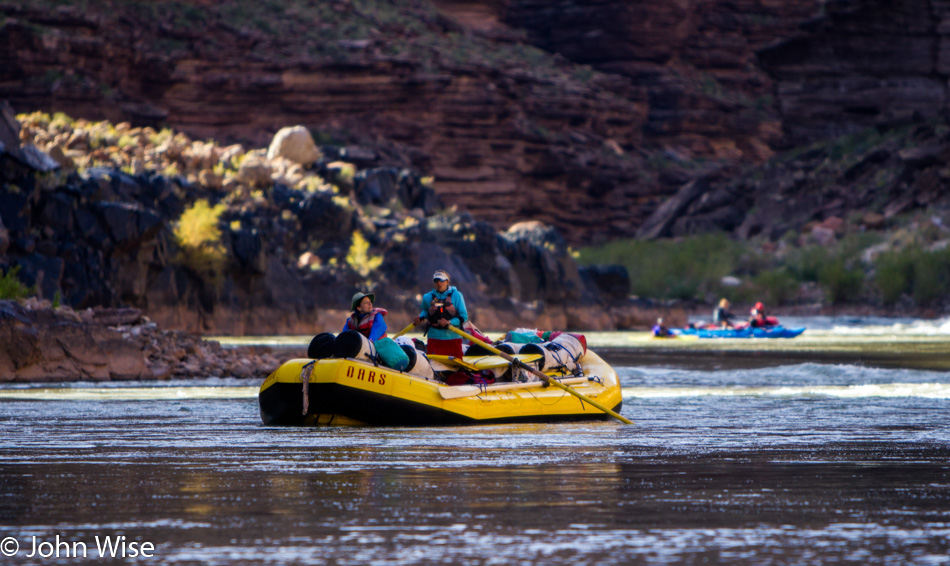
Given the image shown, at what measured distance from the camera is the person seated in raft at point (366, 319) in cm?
1772

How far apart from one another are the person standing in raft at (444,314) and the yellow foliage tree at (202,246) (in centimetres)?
4073

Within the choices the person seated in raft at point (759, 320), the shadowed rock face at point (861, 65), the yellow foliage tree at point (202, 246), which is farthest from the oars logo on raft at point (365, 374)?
the shadowed rock face at point (861, 65)

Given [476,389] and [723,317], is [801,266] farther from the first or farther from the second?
[476,389]

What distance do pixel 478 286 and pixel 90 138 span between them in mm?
21371

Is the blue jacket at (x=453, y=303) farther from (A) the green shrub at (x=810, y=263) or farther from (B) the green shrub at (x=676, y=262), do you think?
(B) the green shrub at (x=676, y=262)

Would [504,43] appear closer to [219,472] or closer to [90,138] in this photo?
[90,138]

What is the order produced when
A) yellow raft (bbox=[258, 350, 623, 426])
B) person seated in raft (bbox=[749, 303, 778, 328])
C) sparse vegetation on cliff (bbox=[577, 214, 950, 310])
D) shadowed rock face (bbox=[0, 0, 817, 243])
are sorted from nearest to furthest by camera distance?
yellow raft (bbox=[258, 350, 623, 426]) → person seated in raft (bbox=[749, 303, 778, 328]) → sparse vegetation on cliff (bbox=[577, 214, 950, 310]) → shadowed rock face (bbox=[0, 0, 817, 243])

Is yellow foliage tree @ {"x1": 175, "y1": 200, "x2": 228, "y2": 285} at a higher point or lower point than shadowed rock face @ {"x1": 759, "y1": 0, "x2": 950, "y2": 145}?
lower

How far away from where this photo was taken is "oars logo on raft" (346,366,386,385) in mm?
16688

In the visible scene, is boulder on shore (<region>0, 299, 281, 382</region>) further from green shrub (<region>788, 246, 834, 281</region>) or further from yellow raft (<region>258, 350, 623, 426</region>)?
green shrub (<region>788, 246, 834, 281</region>)

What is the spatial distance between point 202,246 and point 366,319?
42479mm

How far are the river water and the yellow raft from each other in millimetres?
268

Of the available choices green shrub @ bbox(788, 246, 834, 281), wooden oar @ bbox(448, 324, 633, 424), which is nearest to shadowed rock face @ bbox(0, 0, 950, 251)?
green shrub @ bbox(788, 246, 834, 281)

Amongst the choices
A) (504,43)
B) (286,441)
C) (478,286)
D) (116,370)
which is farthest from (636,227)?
(286,441)
